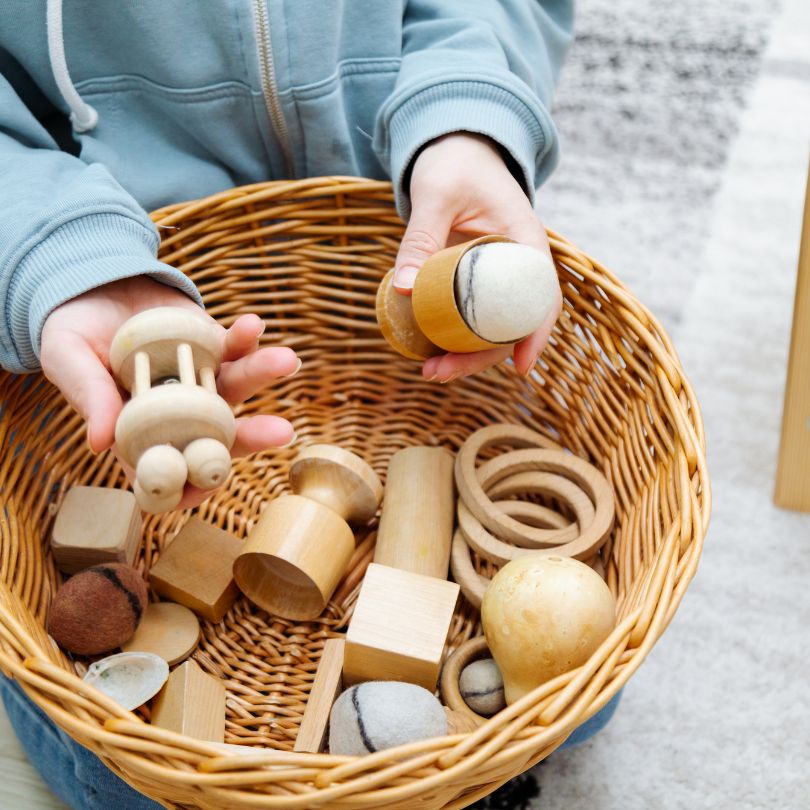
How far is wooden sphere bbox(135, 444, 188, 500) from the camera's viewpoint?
0.44 meters

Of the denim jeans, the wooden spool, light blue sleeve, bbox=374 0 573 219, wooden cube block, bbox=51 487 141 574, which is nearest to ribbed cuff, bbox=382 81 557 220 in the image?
light blue sleeve, bbox=374 0 573 219

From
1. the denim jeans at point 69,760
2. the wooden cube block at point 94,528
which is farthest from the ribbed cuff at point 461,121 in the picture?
the denim jeans at point 69,760

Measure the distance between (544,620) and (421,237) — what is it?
0.93 feet

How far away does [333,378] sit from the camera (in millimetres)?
813

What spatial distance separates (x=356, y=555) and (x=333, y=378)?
18 centimetres

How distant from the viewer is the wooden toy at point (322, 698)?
579mm

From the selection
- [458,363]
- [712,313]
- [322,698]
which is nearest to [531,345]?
[458,363]

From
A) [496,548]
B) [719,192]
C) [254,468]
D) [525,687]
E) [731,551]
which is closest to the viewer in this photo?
[525,687]

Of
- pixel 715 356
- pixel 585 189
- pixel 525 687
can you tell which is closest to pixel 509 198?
pixel 525 687

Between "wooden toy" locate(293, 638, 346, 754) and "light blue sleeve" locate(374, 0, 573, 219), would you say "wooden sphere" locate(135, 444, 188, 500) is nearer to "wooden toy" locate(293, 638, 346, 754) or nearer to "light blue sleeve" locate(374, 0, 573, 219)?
"wooden toy" locate(293, 638, 346, 754)

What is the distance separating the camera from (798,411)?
86 cm

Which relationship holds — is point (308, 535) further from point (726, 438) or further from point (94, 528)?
point (726, 438)

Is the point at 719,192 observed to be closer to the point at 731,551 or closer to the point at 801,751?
the point at 731,551

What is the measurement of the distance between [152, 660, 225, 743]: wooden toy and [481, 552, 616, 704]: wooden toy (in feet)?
0.61
